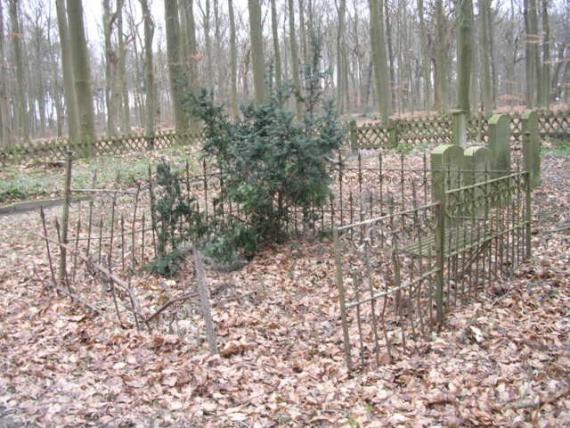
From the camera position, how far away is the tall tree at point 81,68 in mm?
17047

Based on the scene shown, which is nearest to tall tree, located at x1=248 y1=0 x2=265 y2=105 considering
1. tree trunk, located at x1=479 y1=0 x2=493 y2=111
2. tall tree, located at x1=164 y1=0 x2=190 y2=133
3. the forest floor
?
tall tree, located at x1=164 y1=0 x2=190 y2=133

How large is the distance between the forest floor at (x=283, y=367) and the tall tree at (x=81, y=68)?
11775 mm

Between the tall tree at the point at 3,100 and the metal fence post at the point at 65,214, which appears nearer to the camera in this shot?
the metal fence post at the point at 65,214

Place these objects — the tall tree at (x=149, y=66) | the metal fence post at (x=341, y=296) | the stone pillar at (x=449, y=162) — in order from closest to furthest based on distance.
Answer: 1. the metal fence post at (x=341, y=296)
2. the stone pillar at (x=449, y=162)
3. the tall tree at (x=149, y=66)

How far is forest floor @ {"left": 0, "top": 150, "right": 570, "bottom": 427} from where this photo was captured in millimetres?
3799

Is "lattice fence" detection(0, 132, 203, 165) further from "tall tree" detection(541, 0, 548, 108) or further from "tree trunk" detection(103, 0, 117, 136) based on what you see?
"tall tree" detection(541, 0, 548, 108)

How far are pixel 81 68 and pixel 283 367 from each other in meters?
15.0

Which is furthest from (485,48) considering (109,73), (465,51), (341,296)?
(341,296)

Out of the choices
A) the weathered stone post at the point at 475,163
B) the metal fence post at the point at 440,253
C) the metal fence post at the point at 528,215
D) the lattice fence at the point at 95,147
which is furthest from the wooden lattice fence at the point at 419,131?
the metal fence post at the point at 440,253

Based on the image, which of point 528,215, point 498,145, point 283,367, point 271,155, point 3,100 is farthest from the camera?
point 3,100

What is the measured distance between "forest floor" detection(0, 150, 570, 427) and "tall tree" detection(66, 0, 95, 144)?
11.8 metres

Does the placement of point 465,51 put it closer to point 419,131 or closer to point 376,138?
point 419,131

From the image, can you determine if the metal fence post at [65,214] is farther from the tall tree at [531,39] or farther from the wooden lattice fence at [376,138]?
the tall tree at [531,39]

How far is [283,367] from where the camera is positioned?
4.63m
